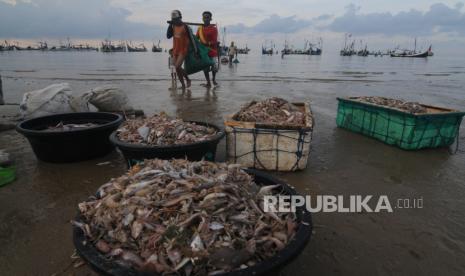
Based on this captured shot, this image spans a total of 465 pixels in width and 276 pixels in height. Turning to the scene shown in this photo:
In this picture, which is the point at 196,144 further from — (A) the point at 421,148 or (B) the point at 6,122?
(B) the point at 6,122

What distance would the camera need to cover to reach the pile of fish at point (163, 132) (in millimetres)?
4113

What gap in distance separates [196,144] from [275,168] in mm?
1423

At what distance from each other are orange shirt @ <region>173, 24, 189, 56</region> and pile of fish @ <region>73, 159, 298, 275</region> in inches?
343

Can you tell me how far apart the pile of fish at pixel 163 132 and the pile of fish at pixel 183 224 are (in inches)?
59.3

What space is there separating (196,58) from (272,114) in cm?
666

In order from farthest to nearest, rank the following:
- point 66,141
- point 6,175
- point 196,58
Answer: point 196,58
point 66,141
point 6,175

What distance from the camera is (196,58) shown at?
442 inches

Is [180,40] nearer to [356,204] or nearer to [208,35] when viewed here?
[208,35]

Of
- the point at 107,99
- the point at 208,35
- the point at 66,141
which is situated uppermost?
the point at 208,35

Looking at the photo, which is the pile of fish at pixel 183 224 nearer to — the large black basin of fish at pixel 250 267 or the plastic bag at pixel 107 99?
the large black basin of fish at pixel 250 267

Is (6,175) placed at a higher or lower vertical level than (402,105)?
lower

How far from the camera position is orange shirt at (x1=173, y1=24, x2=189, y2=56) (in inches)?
409

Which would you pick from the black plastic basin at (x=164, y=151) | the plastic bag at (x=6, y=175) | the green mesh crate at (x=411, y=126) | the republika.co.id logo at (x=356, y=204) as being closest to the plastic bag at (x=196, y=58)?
the green mesh crate at (x=411, y=126)

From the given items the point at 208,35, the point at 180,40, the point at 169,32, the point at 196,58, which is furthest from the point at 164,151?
the point at 208,35
